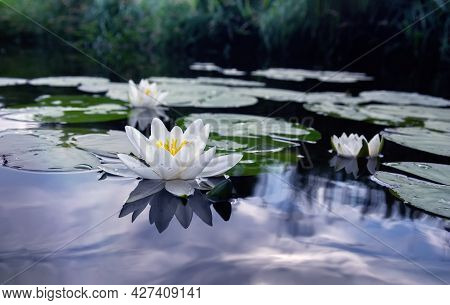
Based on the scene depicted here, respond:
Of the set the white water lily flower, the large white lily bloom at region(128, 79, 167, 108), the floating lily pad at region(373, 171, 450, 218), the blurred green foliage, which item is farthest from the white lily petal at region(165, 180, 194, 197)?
the blurred green foliage

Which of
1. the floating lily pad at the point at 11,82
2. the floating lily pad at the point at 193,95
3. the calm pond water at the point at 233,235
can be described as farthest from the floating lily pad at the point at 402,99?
the floating lily pad at the point at 11,82

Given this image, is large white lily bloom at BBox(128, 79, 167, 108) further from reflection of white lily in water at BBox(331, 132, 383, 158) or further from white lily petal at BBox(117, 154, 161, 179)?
white lily petal at BBox(117, 154, 161, 179)

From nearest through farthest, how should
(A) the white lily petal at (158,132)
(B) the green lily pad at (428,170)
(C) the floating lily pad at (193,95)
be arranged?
(A) the white lily petal at (158,132) → (B) the green lily pad at (428,170) → (C) the floating lily pad at (193,95)

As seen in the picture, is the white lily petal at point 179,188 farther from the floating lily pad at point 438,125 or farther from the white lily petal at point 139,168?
the floating lily pad at point 438,125

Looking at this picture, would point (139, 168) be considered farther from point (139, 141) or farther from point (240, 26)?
point (240, 26)

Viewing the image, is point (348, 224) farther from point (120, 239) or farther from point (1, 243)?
point (1, 243)

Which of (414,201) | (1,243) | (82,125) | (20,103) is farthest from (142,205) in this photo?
(20,103)
